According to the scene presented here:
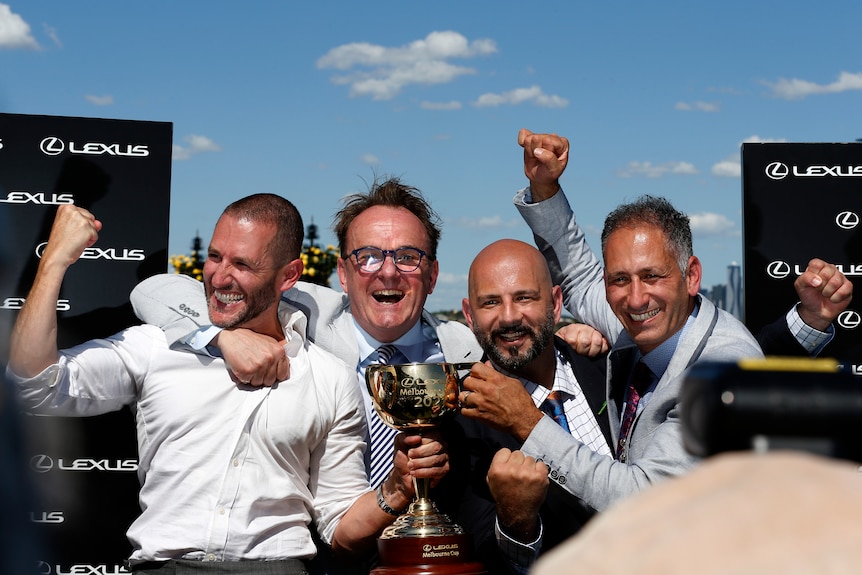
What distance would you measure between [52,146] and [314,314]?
5.99 feet

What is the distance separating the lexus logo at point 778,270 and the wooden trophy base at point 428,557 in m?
2.83

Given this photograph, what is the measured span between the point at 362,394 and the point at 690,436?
2.92 meters

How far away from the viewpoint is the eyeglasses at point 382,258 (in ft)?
12.5

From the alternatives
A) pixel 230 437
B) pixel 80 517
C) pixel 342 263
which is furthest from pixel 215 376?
pixel 80 517

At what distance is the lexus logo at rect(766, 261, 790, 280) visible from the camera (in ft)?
16.9

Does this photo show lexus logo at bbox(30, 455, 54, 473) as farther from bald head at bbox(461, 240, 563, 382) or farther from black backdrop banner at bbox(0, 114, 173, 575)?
black backdrop banner at bbox(0, 114, 173, 575)

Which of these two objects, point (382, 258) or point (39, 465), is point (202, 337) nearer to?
point (382, 258)

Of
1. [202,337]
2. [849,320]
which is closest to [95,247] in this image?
[202,337]

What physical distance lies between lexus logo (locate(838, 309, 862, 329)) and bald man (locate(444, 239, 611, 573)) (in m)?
2.06

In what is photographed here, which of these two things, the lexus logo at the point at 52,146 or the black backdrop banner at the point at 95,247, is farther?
the lexus logo at the point at 52,146

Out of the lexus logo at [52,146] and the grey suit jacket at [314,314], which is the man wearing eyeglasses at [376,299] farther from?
the lexus logo at [52,146]

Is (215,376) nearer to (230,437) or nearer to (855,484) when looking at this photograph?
(230,437)

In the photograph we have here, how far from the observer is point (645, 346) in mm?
3404

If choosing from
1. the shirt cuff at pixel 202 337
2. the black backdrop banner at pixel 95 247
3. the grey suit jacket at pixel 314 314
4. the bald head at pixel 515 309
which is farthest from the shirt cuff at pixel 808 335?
the black backdrop banner at pixel 95 247
